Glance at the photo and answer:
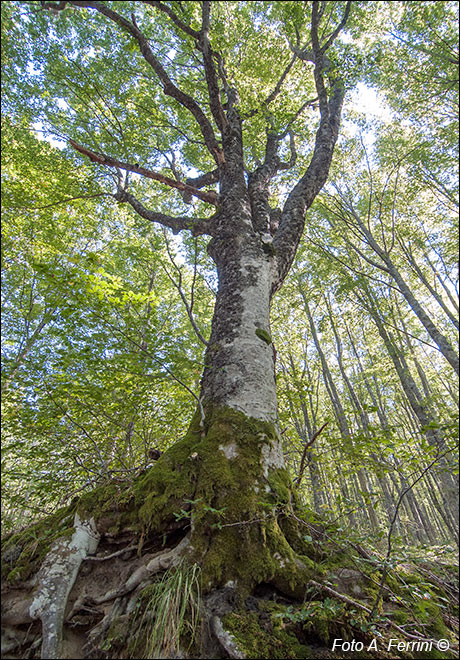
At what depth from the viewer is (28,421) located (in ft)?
10.1

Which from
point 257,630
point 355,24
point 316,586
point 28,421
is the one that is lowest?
point 257,630

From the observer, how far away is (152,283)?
1027 centimetres

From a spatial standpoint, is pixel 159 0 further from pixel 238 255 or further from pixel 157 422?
pixel 157 422

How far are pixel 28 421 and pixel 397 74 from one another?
10.4m

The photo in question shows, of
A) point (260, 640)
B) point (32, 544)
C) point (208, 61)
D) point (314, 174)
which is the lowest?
point (260, 640)

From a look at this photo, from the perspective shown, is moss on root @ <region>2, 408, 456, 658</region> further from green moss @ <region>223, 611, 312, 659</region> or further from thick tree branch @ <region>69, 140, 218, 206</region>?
thick tree branch @ <region>69, 140, 218, 206</region>

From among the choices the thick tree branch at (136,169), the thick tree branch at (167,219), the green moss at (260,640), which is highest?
the thick tree branch at (136,169)

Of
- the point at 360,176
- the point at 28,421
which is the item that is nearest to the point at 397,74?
the point at 360,176

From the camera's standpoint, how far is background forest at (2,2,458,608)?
2992 millimetres

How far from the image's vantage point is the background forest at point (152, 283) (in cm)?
299

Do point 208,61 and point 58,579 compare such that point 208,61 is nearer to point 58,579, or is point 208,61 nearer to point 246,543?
point 246,543

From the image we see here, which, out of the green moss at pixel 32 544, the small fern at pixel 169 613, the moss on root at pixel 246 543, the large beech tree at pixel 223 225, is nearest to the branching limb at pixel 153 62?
the large beech tree at pixel 223 225

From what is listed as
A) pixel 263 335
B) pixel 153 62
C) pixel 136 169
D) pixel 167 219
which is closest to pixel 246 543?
pixel 263 335

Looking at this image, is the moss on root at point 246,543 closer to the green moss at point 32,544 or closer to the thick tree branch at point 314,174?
the green moss at point 32,544
